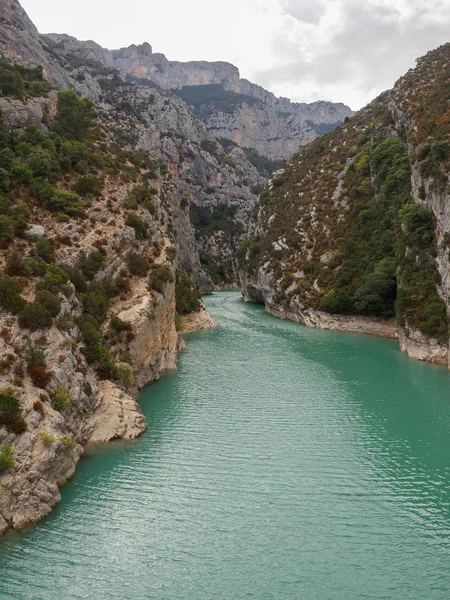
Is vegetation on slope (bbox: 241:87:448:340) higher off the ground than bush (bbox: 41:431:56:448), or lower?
higher

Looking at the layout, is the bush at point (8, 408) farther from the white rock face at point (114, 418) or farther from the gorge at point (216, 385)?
the white rock face at point (114, 418)

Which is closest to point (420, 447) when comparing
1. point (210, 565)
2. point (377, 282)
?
point (210, 565)

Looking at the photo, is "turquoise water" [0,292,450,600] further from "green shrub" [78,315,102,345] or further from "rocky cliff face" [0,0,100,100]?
"rocky cliff face" [0,0,100,100]

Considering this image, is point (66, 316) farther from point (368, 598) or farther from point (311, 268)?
point (311, 268)

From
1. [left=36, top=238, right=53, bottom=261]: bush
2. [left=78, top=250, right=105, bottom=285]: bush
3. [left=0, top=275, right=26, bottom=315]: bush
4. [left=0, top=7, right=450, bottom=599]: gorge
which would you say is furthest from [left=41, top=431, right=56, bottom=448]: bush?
[left=78, top=250, right=105, bottom=285]: bush

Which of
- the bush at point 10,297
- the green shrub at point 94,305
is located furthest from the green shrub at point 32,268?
the green shrub at point 94,305

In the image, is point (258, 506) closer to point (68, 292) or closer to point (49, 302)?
point (49, 302)

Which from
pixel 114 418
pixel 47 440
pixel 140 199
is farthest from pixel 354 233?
pixel 47 440
